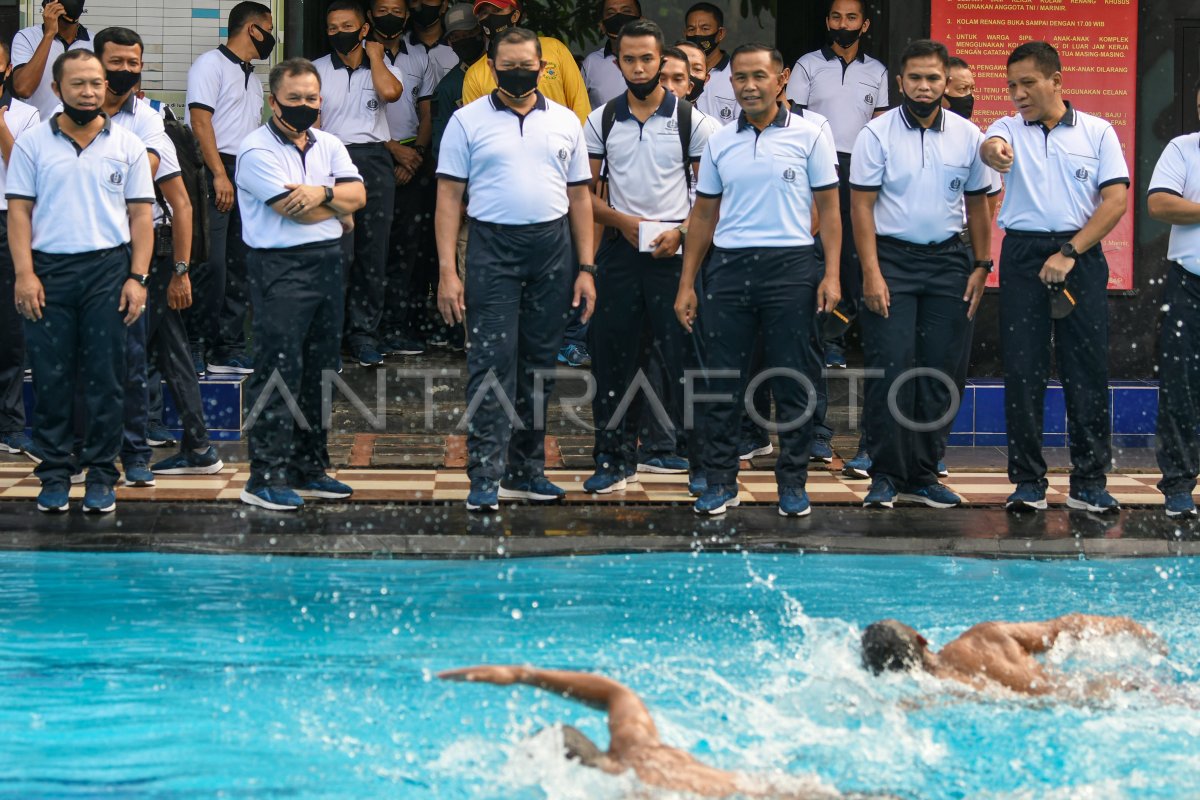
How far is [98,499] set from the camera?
7750mm

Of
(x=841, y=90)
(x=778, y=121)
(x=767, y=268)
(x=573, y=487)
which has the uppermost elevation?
(x=841, y=90)

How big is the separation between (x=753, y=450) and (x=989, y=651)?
4471mm

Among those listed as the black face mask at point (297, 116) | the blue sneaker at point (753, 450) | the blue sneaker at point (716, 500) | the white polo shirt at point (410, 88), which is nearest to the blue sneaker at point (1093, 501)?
the blue sneaker at point (716, 500)

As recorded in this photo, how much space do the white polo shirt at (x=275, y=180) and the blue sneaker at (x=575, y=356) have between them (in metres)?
2.61

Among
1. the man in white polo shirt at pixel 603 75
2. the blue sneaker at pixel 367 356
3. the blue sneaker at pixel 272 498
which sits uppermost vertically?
the man in white polo shirt at pixel 603 75

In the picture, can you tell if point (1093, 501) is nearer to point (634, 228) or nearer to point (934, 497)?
point (934, 497)

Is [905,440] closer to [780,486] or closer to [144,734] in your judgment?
[780,486]

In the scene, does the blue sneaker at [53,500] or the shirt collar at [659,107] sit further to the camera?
the shirt collar at [659,107]

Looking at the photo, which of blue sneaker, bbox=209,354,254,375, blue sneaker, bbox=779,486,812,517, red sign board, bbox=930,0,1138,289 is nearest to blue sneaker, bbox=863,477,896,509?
blue sneaker, bbox=779,486,812,517

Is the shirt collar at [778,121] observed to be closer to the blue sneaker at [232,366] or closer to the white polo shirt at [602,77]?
the white polo shirt at [602,77]

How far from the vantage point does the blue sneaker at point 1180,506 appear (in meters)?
7.88

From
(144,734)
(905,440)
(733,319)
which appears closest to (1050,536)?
(905,440)

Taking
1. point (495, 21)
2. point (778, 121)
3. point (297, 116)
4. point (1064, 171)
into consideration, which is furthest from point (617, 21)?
point (1064, 171)

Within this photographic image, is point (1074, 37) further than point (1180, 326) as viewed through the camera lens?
Yes
